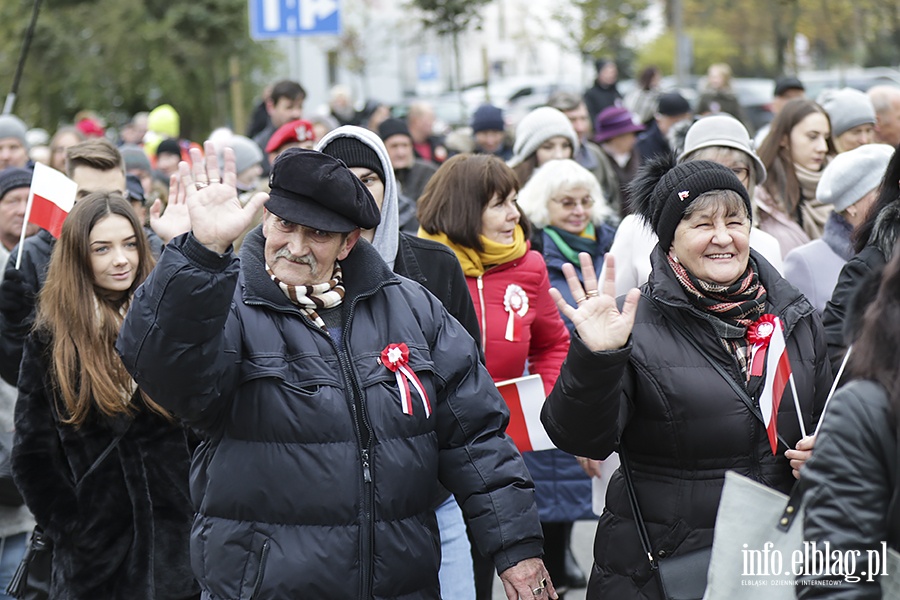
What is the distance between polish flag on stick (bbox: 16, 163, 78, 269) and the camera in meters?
5.79

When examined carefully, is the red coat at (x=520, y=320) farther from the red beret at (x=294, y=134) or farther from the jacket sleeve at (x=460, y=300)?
the red beret at (x=294, y=134)

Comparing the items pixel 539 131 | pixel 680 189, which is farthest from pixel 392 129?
pixel 680 189

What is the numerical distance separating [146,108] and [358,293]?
1041 inches

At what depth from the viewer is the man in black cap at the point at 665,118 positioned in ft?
37.6

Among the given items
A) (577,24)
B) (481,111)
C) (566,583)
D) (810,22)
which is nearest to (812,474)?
(566,583)

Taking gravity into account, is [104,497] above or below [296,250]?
below

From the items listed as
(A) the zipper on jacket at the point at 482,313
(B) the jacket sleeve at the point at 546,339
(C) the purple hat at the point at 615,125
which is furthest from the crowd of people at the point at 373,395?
(C) the purple hat at the point at 615,125

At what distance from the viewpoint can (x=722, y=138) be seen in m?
6.52

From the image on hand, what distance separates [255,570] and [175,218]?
1.04 m

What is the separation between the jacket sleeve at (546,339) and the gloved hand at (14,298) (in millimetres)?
2259

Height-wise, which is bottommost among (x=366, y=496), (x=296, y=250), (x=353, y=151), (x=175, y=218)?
(x=366, y=496)

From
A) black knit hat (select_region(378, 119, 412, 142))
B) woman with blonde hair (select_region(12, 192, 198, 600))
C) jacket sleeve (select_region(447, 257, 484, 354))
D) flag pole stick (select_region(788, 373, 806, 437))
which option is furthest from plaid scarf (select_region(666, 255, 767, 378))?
black knit hat (select_region(378, 119, 412, 142))

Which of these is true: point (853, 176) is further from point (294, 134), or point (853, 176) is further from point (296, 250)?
point (294, 134)

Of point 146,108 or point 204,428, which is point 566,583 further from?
point 146,108
